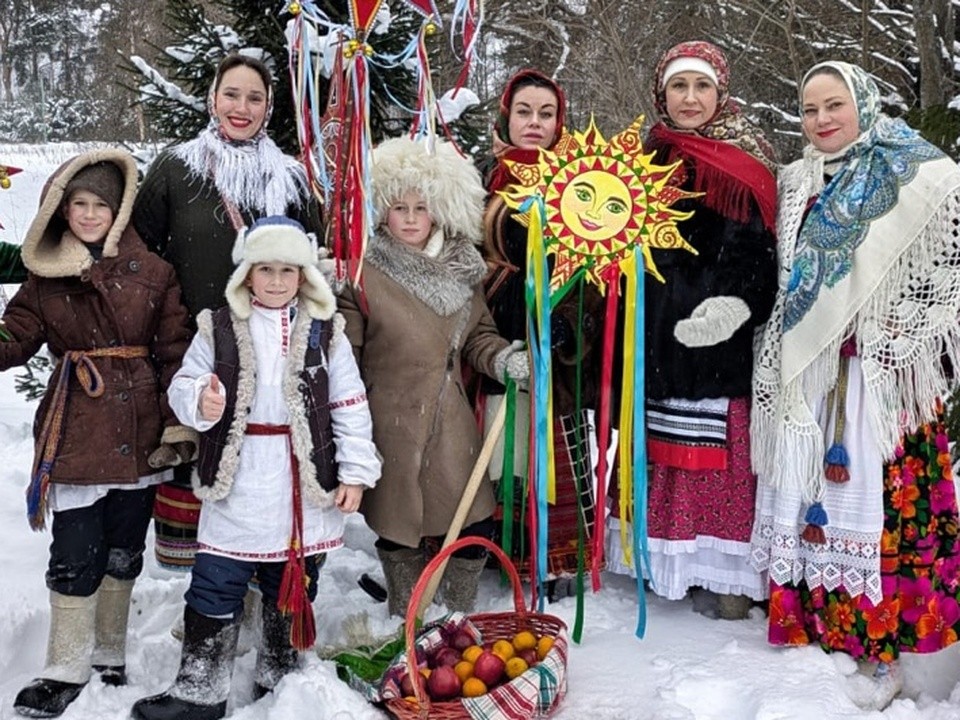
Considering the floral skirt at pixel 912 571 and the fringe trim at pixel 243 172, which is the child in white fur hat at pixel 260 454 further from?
the floral skirt at pixel 912 571

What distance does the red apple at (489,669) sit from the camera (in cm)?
276

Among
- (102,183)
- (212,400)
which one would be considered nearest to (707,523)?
(212,400)

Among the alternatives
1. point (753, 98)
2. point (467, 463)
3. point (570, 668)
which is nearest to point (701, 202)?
point (467, 463)

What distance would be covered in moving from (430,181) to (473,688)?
65.9 inches

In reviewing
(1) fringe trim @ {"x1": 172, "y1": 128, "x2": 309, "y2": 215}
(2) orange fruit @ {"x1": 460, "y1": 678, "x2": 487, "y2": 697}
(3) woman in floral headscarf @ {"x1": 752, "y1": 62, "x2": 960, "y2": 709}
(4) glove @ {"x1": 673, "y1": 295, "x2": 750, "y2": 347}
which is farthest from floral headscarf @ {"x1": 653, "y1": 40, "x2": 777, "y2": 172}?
(2) orange fruit @ {"x1": 460, "y1": 678, "x2": 487, "y2": 697}

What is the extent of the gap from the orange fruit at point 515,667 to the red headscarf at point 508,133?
1.76 meters

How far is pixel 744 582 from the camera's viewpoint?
11.1ft

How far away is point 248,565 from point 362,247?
1070mm

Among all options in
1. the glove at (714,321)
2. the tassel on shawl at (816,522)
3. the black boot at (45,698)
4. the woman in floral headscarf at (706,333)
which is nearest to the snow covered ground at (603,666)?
the black boot at (45,698)

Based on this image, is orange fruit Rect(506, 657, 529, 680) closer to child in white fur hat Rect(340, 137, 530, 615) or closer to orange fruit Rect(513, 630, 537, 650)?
orange fruit Rect(513, 630, 537, 650)

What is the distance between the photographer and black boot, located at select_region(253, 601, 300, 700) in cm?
297

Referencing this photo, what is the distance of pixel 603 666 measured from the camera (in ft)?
10.3

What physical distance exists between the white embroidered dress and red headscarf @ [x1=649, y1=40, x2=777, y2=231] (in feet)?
4.90

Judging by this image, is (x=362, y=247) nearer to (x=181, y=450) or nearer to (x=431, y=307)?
(x=431, y=307)
